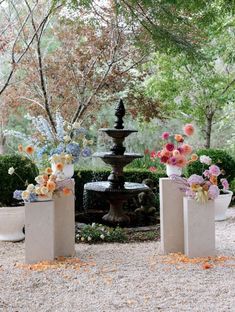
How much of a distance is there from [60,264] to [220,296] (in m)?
1.40

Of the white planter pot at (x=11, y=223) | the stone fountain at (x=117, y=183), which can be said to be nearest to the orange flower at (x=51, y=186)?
the white planter pot at (x=11, y=223)

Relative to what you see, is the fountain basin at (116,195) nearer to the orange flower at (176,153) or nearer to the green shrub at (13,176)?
the green shrub at (13,176)

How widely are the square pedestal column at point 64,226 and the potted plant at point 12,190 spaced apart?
0.94 m

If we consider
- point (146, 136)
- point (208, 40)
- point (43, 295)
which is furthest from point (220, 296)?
point (146, 136)

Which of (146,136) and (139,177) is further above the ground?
(146,136)

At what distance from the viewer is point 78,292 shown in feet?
9.91

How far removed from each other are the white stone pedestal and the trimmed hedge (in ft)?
8.24

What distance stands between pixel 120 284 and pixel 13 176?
234 centimetres

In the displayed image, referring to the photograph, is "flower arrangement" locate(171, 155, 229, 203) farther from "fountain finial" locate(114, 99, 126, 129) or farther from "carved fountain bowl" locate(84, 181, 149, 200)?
"fountain finial" locate(114, 99, 126, 129)

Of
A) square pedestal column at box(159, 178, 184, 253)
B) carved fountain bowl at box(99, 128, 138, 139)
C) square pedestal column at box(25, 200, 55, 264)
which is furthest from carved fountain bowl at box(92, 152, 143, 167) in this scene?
square pedestal column at box(25, 200, 55, 264)

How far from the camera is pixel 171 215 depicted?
4.15 meters

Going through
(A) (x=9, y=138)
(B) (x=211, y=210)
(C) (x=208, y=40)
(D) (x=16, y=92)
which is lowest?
(B) (x=211, y=210)

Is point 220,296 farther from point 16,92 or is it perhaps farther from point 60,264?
point 16,92

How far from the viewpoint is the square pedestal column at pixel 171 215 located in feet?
13.5
